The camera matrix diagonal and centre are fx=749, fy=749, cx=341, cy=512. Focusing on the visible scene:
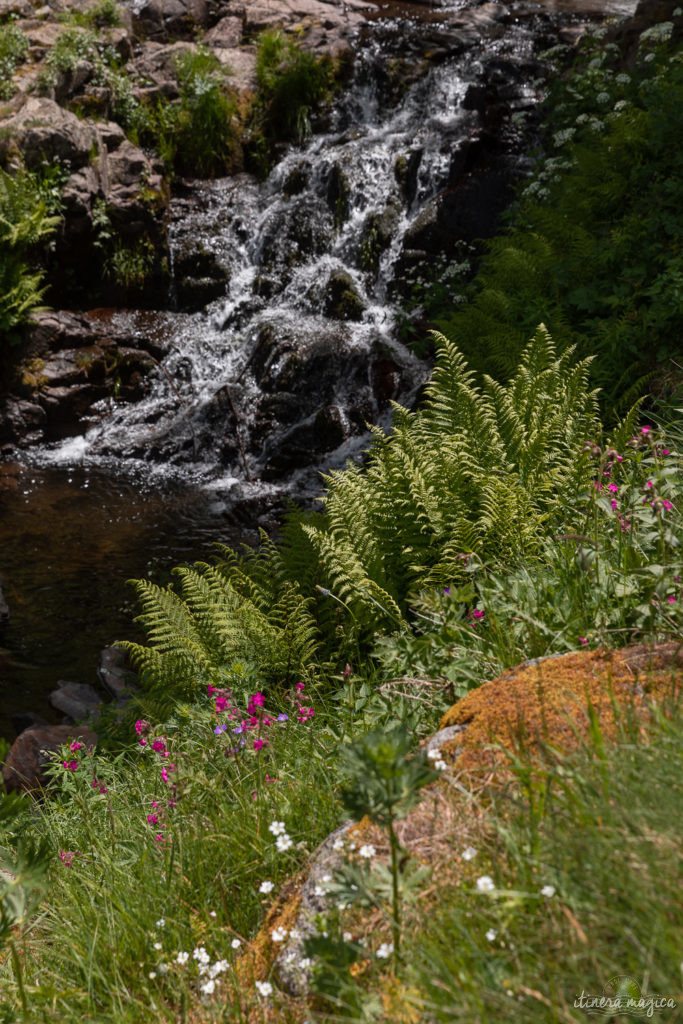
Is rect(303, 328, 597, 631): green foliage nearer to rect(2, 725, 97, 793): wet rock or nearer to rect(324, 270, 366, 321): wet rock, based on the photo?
rect(2, 725, 97, 793): wet rock

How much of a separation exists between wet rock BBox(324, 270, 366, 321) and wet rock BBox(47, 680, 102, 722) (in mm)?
5717

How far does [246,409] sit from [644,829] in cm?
813

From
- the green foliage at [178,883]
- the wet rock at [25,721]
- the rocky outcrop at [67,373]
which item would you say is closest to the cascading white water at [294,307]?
the rocky outcrop at [67,373]

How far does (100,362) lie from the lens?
9.48 metres

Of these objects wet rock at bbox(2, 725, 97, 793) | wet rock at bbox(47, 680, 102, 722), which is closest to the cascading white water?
wet rock at bbox(47, 680, 102, 722)

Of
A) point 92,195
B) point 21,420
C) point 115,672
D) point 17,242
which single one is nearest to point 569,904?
point 115,672

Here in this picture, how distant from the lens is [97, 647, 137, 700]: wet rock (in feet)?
16.3

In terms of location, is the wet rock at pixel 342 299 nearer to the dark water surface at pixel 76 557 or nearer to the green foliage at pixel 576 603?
the dark water surface at pixel 76 557

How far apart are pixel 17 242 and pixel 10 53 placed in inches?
141

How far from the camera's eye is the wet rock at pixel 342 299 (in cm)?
922

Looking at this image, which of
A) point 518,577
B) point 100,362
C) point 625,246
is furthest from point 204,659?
point 100,362

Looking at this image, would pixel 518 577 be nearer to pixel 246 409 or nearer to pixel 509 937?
pixel 509 937

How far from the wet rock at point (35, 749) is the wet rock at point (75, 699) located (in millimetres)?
345

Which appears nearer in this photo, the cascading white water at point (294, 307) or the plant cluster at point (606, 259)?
the plant cluster at point (606, 259)
